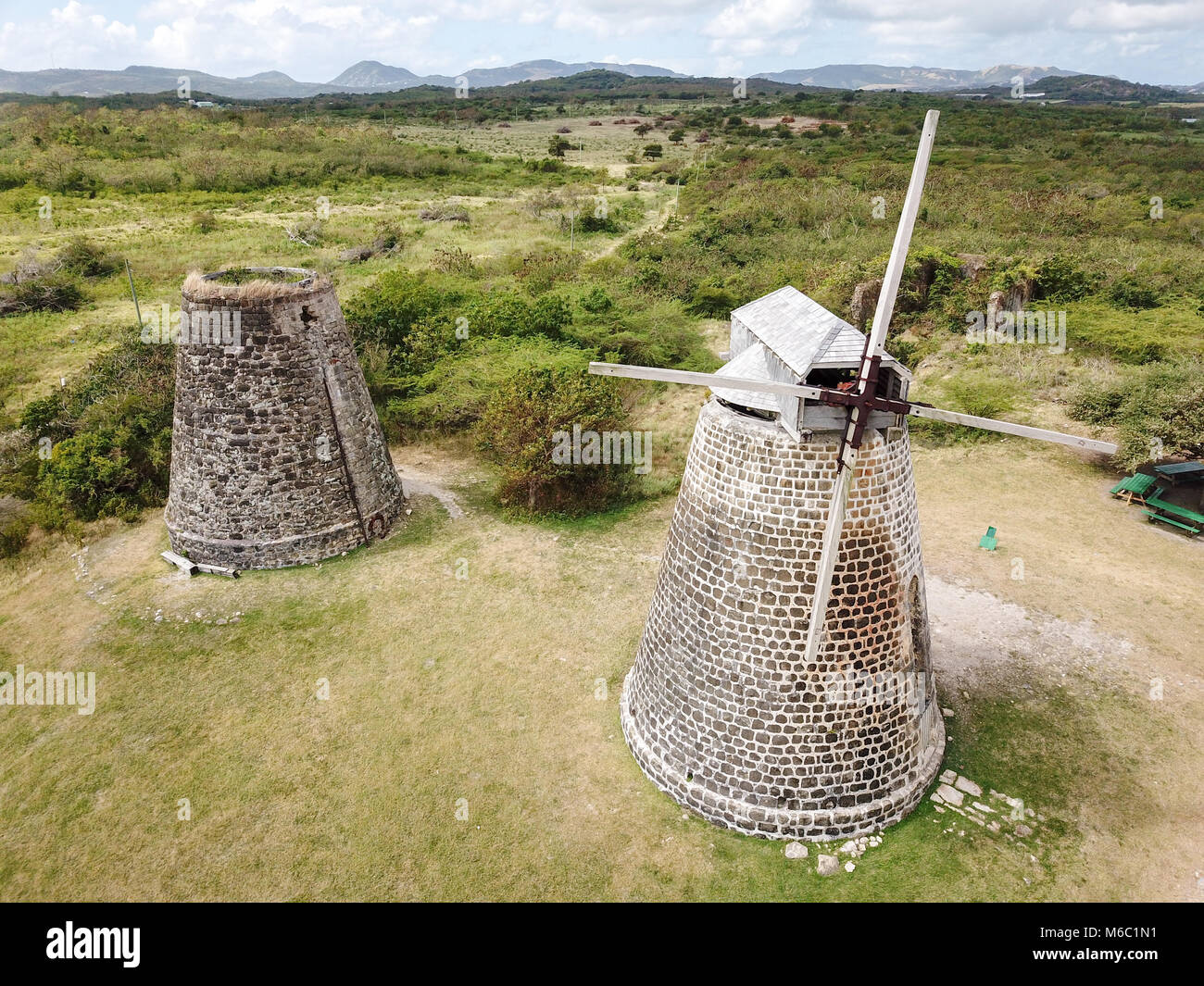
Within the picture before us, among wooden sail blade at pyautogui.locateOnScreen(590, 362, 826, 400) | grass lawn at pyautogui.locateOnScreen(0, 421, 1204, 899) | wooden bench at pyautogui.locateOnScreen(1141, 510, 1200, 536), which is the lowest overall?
grass lawn at pyautogui.locateOnScreen(0, 421, 1204, 899)

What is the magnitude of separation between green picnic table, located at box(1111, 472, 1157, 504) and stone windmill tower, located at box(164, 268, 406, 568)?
815 inches

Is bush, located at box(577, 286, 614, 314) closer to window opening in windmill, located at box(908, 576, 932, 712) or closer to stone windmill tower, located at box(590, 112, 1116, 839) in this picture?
stone windmill tower, located at box(590, 112, 1116, 839)

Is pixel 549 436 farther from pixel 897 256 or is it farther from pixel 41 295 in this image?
pixel 41 295

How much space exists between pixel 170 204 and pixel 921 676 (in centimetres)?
5577

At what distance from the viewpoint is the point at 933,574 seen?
16859mm

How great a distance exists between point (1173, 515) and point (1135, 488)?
1310 mm

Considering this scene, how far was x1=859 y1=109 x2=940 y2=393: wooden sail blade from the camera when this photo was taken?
7.32 meters

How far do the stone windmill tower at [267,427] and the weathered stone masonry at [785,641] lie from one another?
9572 mm

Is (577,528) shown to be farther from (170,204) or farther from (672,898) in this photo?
(170,204)

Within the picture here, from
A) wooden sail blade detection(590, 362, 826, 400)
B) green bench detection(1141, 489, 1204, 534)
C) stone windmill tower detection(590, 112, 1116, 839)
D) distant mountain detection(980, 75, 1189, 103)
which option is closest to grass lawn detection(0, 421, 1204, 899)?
green bench detection(1141, 489, 1204, 534)

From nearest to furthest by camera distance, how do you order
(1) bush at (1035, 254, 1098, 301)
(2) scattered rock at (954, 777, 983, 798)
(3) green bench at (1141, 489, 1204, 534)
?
(2) scattered rock at (954, 777, 983, 798)
(3) green bench at (1141, 489, 1204, 534)
(1) bush at (1035, 254, 1098, 301)

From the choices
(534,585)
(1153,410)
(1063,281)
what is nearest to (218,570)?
(534,585)

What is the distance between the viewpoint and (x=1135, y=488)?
19.6 metres

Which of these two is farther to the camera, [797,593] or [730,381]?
[797,593]
